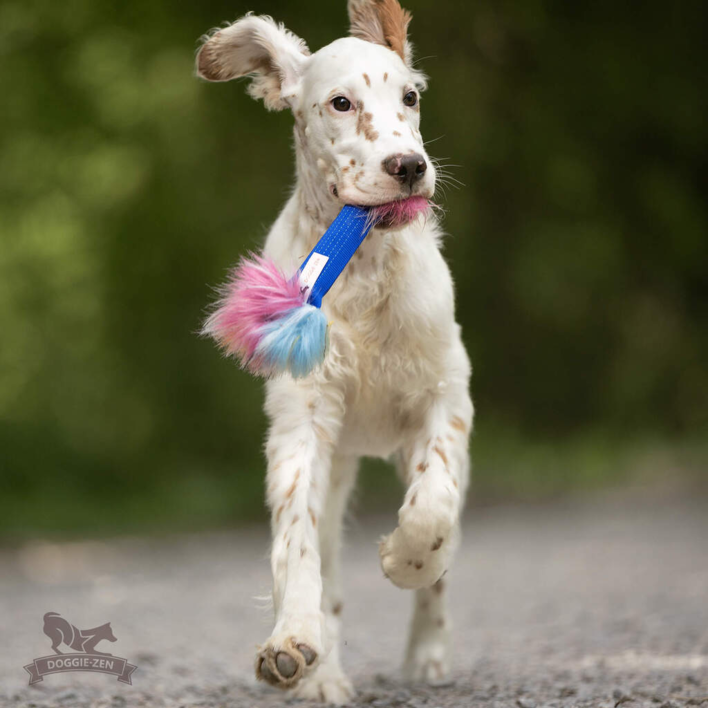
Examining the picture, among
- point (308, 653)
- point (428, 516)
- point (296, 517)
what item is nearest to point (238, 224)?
point (296, 517)

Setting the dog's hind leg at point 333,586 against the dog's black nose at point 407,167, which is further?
the dog's hind leg at point 333,586

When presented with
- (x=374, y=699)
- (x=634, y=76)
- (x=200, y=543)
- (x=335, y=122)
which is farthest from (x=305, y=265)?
(x=634, y=76)

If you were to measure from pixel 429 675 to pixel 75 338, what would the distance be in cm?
802

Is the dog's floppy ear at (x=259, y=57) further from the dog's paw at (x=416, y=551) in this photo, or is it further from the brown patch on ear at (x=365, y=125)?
the dog's paw at (x=416, y=551)

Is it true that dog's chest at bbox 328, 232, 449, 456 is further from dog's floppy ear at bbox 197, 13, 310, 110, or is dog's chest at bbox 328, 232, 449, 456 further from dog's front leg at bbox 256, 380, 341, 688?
dog's floppy ear at bbox 197, 13, 310, 110

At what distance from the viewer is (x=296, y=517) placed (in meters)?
4.01

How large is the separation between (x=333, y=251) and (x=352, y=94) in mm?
531

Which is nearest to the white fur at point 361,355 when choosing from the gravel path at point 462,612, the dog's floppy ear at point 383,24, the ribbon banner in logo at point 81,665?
the dog's floppy ear at point 383,24

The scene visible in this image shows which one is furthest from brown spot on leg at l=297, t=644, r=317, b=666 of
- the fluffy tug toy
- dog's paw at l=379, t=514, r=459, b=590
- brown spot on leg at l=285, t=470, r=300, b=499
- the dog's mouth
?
the dog's mouth

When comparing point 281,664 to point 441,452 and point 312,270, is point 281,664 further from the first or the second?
point 312,270

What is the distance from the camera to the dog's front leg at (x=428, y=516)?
396cm

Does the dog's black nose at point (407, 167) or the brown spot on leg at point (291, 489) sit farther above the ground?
the dog's black nose at point (407, 167)

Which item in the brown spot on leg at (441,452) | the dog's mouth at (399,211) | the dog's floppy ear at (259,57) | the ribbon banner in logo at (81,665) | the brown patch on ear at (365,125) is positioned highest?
the dog's floppy ear at (259,57)

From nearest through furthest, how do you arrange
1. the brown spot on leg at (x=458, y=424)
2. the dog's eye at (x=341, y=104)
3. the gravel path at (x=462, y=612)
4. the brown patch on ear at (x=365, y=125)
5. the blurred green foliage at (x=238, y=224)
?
the brown patch on ear at (x=365, y=125)
the dog's eye at (x=341, y=104)
the brown spot on leg at (x=458, y=424)
the gravel path at (x=462, y=612)
the blurred green foliage at (x=238, y=224)
